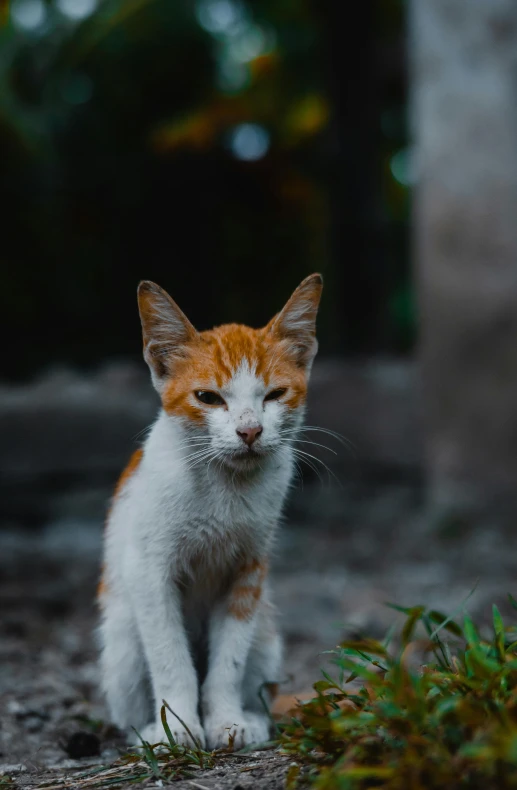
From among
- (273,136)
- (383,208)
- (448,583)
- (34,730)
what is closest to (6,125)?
(273,136)

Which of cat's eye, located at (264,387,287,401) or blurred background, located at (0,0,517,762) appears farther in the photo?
blurred background, located at (0,0,517,762)

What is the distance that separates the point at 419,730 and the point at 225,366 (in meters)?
1.10

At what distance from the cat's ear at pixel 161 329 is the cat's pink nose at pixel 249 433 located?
36cm

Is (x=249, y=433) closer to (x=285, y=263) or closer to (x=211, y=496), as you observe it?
(x=211, y=496)

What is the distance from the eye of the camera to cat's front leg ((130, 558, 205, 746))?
239 cm

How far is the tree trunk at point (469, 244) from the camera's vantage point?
20.1 ft

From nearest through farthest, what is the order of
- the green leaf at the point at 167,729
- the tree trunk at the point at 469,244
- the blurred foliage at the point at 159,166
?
the green leaf at the point at 167,729
the tree trunk at the point at 469,244
the blurred foliage at the point at 159,166

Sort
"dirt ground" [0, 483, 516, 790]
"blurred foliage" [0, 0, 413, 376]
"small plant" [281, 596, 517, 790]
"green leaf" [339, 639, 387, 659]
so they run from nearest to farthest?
"small plant" [281, 596, 517, 790] < "green leaf" [339, 639, 387, 659] < "dirt ground" [0, 483, 516, 790] < "blurred foliage" [0, 0, 413, 376]

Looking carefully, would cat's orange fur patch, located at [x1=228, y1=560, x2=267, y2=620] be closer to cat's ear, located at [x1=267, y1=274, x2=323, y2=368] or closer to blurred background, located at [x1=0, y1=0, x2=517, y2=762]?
cat's ear, located at [x1=267, y1=274, x2=323, y2=368]

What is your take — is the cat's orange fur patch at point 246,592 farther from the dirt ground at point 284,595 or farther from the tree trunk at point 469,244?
the tree trunk at point 469,244

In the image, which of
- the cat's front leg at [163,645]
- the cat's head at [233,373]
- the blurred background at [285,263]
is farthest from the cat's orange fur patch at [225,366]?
the blurred background at [285,263]

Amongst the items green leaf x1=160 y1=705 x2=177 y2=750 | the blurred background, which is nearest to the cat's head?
green leaf x1=160 y1=705 x2=177 y2=750

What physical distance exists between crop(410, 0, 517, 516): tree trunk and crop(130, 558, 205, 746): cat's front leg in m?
4.18

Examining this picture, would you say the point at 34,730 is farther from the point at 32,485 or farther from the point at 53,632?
the point at 32,485
